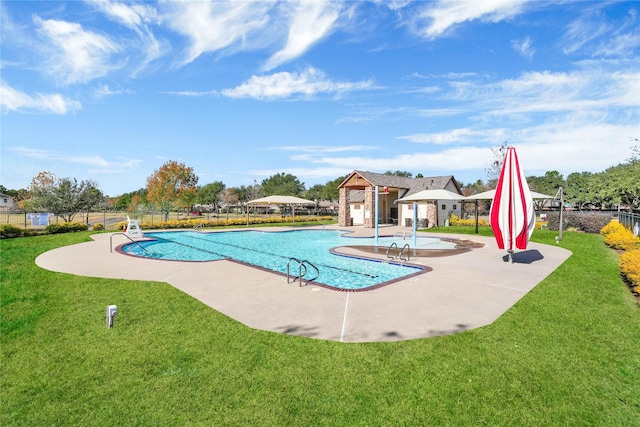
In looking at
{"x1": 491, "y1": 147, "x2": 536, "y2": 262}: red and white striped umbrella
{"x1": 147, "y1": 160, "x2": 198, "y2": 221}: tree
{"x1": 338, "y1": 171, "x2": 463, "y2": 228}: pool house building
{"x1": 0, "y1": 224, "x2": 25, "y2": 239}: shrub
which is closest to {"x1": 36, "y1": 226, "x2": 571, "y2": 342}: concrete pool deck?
{"x1": 491, "y1": 147, "x2": 536, "y2": 262}: red and white striped umbrella

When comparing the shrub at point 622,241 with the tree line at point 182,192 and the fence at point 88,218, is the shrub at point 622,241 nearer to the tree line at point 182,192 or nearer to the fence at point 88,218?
the tree line at point 182,192

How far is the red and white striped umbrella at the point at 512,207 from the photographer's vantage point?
35.2 feet

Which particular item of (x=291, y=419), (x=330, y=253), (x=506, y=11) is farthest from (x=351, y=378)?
(x=506, y=11)

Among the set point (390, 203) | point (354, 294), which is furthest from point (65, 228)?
point (390, 203)

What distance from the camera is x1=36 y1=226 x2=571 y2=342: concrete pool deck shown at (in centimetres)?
559

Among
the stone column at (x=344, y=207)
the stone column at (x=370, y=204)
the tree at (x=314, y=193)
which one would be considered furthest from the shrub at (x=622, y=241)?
the tree at (x=314, y=193)

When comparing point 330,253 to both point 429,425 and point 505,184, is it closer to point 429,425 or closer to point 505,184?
point 505,184

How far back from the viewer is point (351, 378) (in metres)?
4.02

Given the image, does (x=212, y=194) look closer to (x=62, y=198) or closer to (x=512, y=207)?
(x=62, y=198)

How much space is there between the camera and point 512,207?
428 inches

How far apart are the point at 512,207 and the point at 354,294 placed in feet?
23.5

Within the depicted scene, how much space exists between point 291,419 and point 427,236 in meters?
20.8

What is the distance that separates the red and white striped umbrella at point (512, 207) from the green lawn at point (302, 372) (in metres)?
4.55

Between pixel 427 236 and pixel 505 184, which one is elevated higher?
pixel 505 184
